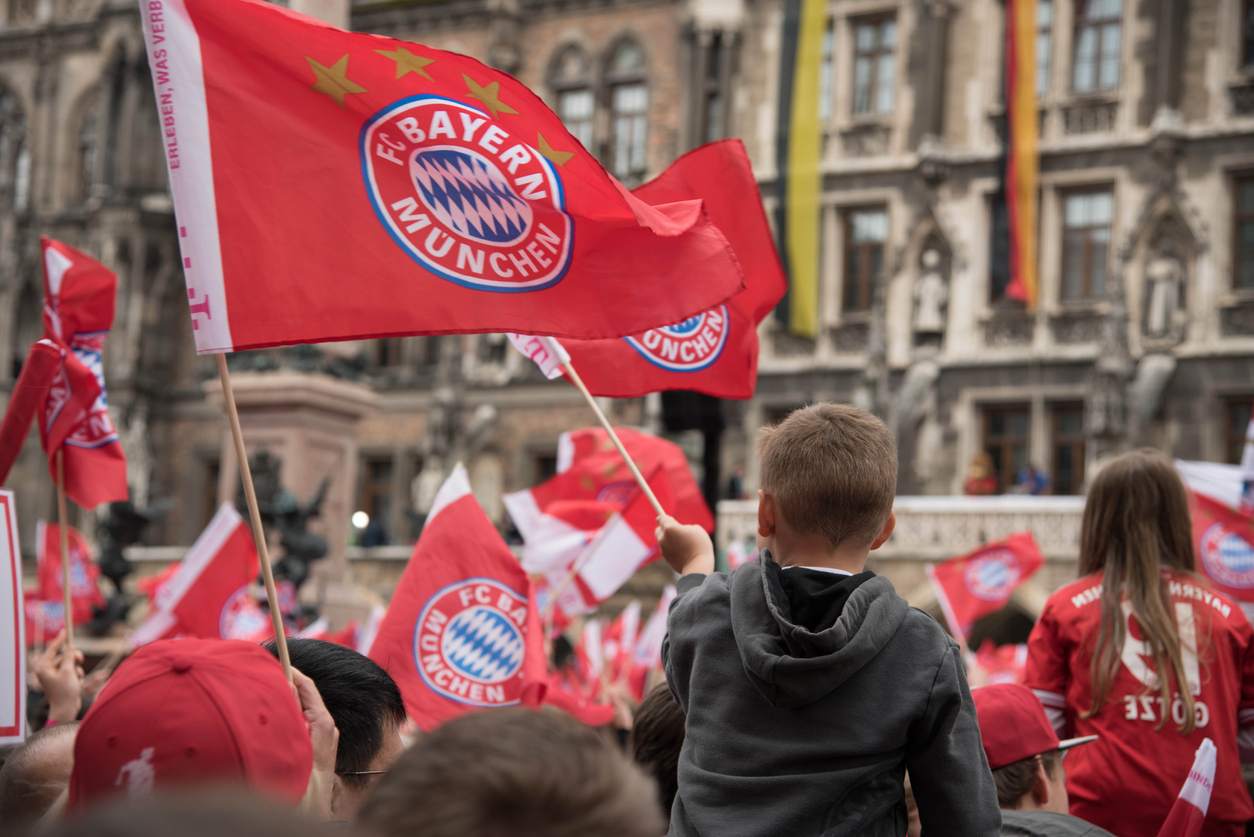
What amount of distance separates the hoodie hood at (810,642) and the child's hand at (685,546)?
60 cm

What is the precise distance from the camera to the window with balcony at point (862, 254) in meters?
31.2

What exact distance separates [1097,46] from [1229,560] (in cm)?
2215

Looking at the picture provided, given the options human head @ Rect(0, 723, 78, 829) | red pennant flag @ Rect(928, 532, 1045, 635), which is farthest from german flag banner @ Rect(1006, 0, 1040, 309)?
human head @ Rect(0, 723, 78, 829)

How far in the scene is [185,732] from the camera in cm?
224

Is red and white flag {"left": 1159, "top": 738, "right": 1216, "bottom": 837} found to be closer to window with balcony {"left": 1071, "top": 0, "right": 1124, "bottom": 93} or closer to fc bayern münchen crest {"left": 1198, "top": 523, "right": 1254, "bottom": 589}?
fc bayern münchen crest {"left": 1198, "top": 523, "right": 1254, "bottom": 589}

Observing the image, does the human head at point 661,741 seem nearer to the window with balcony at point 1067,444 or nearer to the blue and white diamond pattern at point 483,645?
the blue and white diamond pattern at point 483,645

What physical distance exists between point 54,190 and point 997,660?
30.0 metres

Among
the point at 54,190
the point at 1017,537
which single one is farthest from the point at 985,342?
the point at 54,190

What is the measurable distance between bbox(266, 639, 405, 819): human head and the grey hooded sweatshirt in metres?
0.69

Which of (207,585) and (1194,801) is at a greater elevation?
(1194,801)

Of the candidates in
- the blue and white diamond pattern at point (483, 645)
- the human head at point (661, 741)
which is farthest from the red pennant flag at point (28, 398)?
the human head at point (661, 741)

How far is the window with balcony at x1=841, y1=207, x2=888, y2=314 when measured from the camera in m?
31.2

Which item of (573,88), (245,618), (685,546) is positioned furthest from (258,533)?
(573,88)

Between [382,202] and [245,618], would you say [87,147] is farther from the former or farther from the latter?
[382,202]
